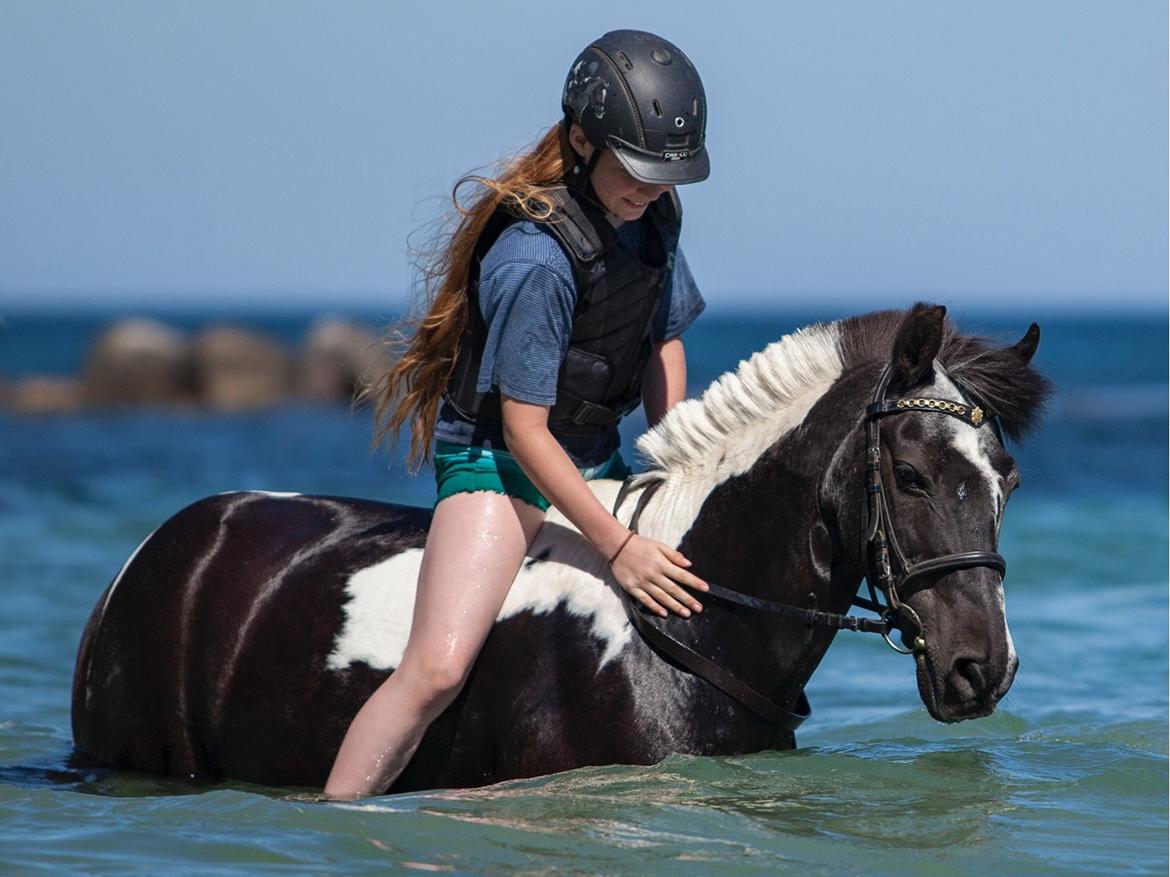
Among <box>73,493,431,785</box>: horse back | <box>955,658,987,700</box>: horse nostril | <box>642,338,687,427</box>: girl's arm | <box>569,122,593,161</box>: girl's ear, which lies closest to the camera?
<box>955,658,987,700</box>: horse nostril

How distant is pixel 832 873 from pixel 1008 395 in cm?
123

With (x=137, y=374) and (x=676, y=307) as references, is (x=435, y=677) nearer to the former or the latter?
(x=676, y=307)

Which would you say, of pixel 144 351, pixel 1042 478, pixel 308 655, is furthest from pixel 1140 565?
pixel 144 351

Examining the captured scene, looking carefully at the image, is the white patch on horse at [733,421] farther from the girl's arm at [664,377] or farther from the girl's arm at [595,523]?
the girl's arm at [664,377]

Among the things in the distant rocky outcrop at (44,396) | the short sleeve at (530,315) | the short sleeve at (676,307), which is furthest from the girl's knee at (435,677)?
the distant rocky outcrop at (44,396)

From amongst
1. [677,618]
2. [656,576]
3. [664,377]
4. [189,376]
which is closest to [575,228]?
[664,377]

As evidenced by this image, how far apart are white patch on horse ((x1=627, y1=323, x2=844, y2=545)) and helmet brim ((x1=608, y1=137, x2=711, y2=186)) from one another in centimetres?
51

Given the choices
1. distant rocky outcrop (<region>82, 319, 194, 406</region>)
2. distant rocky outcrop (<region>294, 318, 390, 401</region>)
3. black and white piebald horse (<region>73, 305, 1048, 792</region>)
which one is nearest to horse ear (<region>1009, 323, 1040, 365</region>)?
black and white piebald horse (<region>73, 305, 1048, 792</region>)

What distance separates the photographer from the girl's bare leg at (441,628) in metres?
3.91

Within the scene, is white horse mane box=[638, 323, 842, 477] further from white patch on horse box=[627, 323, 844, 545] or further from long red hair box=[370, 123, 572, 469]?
Answer: long red hair box=[370, 123, 572, 469]

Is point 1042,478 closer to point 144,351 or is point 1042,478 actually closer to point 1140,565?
point 1140,565

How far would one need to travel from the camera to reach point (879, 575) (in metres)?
3.66

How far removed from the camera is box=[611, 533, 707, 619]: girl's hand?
3.85 m

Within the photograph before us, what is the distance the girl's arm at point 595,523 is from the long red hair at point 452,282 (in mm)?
382
